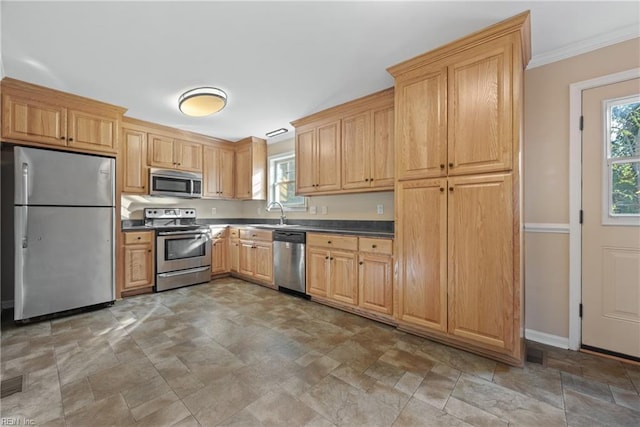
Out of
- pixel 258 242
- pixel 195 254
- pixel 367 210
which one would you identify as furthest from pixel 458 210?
pixel 195 254

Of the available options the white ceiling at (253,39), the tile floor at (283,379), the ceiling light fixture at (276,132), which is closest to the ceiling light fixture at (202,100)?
the white ceiling at (253,39)

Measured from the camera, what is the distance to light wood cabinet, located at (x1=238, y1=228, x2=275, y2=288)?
4055 mm

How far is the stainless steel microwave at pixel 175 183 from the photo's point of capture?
409 cm

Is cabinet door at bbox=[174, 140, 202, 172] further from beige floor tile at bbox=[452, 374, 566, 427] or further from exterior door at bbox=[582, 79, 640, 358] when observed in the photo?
exterior door at bbox=[582, 79, 640, 358]

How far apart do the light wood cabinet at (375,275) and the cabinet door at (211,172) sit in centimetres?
306

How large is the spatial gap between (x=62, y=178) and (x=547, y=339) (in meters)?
4.94

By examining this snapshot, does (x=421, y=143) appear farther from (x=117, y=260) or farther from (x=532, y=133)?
(x=117, y=260)

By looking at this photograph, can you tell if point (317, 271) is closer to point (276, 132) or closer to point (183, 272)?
point (183, 272)

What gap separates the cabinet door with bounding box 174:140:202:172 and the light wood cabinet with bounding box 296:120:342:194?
1.84 metres

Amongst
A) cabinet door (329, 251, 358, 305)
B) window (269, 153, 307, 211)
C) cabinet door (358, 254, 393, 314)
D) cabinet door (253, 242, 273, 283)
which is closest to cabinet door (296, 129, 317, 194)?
window (269, 153, 307, 211)

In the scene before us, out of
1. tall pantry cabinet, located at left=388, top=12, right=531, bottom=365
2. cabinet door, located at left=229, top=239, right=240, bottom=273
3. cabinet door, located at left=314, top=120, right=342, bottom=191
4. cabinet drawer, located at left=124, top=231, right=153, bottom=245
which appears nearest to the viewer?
tall pantry cabinet, located at left=388, top=12, right=531, bottom=365

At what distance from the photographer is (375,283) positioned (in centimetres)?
286

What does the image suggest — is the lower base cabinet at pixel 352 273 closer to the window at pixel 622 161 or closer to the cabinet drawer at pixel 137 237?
the window at pixel 622 161

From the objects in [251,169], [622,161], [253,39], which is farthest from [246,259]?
[622,161]
